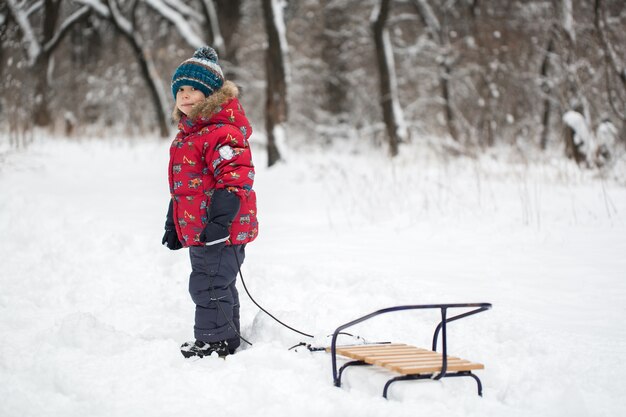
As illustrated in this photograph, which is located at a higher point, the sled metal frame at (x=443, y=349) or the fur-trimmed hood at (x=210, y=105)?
the fur-trimmed hood at (x=210, y=105)

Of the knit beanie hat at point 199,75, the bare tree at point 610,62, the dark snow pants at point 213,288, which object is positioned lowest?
the dark snow pants at point 213,288

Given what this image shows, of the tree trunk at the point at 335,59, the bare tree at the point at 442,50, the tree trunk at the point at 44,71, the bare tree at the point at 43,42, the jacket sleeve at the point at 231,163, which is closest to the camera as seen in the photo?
the jacket sleeve at the point at 231,163

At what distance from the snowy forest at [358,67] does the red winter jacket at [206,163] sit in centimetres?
736

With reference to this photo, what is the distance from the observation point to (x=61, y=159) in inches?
482

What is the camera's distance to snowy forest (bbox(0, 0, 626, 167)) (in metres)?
11.2

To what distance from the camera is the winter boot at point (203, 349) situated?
11.8 ft

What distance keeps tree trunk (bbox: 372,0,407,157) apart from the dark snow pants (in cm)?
1230

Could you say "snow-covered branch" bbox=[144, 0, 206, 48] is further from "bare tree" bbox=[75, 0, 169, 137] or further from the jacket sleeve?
the jacket sleeve

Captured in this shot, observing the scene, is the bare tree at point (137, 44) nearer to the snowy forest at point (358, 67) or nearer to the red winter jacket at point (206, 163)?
the snowy forest at point (358, 67)

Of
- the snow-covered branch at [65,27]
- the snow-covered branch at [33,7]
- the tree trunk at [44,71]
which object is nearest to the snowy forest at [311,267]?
the tree trunk at [44,71]

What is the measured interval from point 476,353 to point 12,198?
6.22m

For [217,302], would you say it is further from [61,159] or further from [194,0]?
[194,0]

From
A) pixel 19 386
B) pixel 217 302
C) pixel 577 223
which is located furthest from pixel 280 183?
pixel 19 386

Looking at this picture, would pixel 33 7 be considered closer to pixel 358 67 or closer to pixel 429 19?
pixel 429 19
